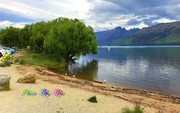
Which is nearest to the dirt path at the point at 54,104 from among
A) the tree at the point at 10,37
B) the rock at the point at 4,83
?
the rock at the point at 4,83

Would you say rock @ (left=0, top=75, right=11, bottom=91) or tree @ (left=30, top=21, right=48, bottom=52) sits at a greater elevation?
tree @ (left=30, top=21, right=48, bottom=52)

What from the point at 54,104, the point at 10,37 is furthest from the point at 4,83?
the point at 10,37

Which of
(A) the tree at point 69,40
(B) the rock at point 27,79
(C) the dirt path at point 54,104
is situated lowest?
(C) the dirt path at point 54,104

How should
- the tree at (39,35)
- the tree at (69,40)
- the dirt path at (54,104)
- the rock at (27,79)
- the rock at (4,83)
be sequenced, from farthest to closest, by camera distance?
the tree at (39,35) → the tree at (69,40) → the rock at (27,79) → the rock at (4,83) → the dirt path at (54,104)

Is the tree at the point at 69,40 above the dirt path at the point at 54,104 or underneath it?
above

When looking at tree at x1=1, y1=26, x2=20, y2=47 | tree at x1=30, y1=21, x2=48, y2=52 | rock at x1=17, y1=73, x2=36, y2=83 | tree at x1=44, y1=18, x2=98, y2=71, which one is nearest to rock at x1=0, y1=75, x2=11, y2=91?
rock at x1=17, y1=73, x2=36, y2=83

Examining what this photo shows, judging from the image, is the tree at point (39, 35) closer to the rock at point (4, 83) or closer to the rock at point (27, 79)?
the rock at point (27, 79)

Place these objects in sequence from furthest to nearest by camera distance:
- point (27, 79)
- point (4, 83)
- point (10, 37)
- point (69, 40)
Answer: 1. point (10, 37)
2. point (69, 40)
3. point (27, 79)
4. point (4, 83)

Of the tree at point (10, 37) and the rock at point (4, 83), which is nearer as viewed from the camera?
the rock at point (4, 83)

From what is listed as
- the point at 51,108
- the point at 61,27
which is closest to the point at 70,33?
the point at 61,27

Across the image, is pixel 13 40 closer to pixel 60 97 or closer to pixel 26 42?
pixel 26 42

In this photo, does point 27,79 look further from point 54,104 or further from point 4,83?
point 54,104

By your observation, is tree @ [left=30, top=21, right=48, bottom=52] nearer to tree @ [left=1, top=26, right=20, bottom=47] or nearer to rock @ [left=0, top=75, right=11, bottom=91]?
tree @ [left=1, top=26, right=20, bottom=47]

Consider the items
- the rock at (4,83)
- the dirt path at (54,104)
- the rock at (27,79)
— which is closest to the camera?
the dirt path at (54,104)
